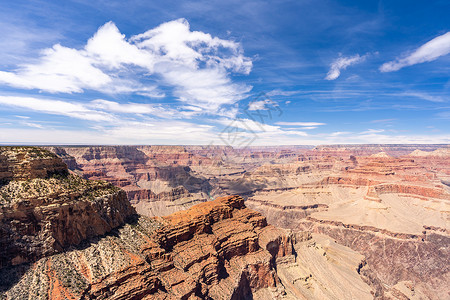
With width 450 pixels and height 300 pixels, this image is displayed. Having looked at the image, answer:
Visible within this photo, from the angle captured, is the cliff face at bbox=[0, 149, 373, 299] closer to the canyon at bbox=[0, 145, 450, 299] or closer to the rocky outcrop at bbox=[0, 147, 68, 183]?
the canyon at bbox=[0, 145, 450, 299]

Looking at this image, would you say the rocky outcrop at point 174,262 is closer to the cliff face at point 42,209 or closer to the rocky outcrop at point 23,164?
the cliff face at point 42,209

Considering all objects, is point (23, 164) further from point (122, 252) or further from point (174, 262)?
point (174, 262)

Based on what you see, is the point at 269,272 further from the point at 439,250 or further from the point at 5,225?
the point at 439,250

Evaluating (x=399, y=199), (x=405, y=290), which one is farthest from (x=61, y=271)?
(x=399, y=199)

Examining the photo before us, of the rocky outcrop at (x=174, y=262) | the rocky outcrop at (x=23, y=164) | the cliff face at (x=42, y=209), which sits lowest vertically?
the rocky outcrop at (x=174, y=262)

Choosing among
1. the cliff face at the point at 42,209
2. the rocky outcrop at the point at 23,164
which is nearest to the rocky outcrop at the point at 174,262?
the cliff face at the point at 42,209

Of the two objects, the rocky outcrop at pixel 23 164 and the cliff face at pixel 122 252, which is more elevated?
the rocky outcrop at pixel 23 164

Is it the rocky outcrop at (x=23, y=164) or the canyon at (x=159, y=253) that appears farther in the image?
the rocky outcrop at (x=23, y=164)

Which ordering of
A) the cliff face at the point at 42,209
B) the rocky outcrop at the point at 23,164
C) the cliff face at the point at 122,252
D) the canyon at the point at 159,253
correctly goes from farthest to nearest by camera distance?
the rocky outcrop at the point at 23,164, the canyon at the point at 159,253, the cliff face at the point at 42,209, the cliff face at the point at 122,252
